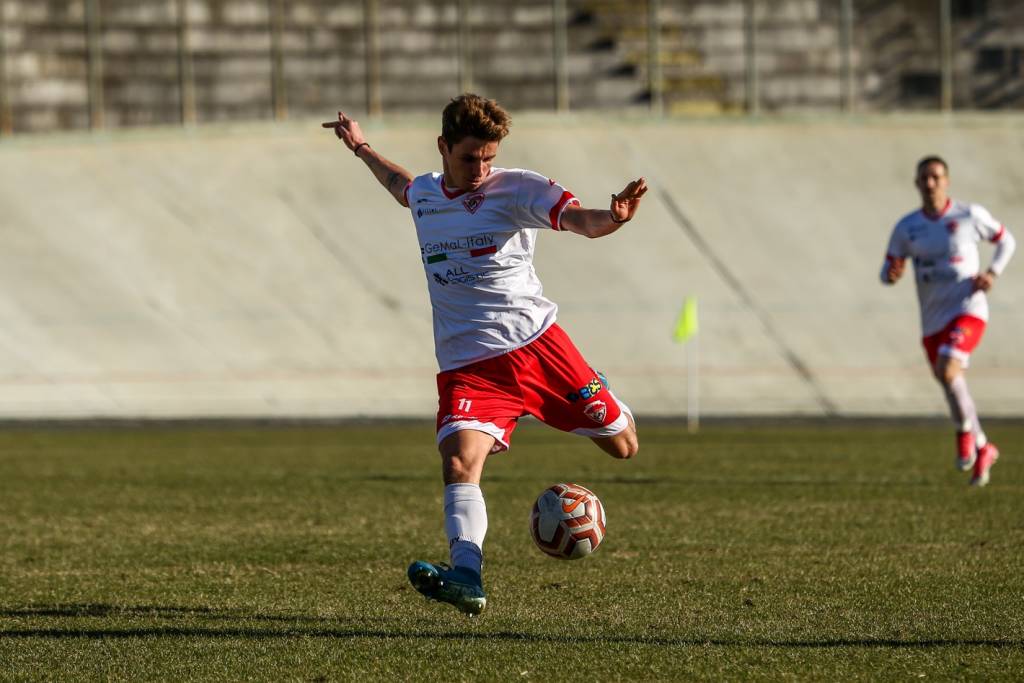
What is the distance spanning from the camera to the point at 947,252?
467 inches

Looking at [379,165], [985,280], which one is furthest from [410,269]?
[379,165]

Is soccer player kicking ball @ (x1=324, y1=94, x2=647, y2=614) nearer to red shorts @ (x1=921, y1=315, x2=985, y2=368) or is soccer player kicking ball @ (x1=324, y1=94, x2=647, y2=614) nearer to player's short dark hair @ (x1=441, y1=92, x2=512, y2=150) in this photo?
player's short dark hair @ (x1=441, y1=92, x2=512, y2=150)

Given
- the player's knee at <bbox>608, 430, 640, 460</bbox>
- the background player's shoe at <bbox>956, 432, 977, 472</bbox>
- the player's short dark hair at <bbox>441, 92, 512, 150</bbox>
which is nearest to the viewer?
the player's short dark hair at <bbox>441, 92, 512, 150</bbox>

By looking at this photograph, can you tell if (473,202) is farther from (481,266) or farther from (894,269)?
(894,269)

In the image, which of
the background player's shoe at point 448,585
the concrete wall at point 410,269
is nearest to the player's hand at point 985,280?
the background player's shoe at point 448,585

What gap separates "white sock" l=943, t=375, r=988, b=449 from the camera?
11578 millimetres

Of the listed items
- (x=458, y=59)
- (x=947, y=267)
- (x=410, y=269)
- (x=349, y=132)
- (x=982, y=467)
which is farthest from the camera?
(x=458, y=59)

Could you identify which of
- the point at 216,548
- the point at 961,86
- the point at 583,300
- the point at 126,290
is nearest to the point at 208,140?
the point at 126,290

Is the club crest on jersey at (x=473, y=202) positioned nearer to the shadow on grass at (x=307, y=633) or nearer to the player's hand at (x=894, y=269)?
the shadow on grass at (x=307, y=633)

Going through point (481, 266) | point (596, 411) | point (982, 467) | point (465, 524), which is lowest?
point (982, 467)

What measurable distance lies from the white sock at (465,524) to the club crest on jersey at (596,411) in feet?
2.11

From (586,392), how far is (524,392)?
0.92ft

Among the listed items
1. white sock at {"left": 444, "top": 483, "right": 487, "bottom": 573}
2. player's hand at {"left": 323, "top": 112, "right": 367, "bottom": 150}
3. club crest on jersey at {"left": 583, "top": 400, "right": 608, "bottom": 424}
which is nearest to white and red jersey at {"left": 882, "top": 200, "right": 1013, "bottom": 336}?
player's hand at {"left": 323, "top": 112, "right": 367, "bottom": 150}

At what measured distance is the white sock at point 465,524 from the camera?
5762 millimetres
